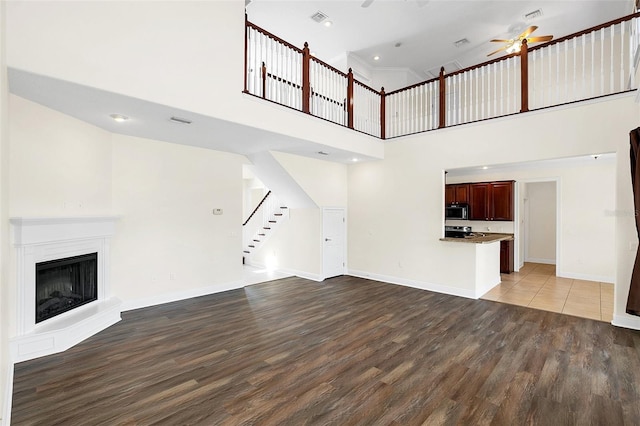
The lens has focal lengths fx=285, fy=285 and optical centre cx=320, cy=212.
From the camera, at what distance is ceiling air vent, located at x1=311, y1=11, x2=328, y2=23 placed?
19.3 feet

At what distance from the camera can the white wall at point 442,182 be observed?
412 cm

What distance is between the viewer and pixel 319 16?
5945 mm

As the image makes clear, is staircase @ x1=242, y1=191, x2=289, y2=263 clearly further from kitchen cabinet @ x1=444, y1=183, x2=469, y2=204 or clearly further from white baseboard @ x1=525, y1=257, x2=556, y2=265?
white baseboard @ x1=525, y1=257, x2=556, y2=265

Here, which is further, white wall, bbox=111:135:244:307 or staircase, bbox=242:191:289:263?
staircase, bbox=242:191:289:263

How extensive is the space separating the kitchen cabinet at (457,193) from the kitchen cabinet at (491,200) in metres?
0.13

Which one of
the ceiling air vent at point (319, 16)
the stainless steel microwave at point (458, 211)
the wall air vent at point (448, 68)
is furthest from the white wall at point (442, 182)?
the wall air vent at point (448, 68)

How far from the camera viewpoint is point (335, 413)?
7.50 ft

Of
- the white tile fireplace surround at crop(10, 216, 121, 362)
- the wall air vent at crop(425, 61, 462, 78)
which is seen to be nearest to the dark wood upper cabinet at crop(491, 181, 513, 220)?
the wall air vent at crop(425, 61, 462, 78)

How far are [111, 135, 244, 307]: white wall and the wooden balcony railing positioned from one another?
6.30ft

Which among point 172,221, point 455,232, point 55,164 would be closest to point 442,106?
point 455,232

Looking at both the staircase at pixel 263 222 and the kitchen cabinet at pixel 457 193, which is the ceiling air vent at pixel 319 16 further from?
the kitchen cabinet at pixel 457 193

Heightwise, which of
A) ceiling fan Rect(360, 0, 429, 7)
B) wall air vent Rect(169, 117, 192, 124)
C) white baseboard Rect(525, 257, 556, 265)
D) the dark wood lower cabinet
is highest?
ceiling fan Rect(360, 0, 429, 7)

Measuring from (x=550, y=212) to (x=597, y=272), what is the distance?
312cm

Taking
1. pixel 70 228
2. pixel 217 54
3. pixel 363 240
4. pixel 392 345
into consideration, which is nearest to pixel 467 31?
pixel 363 240
